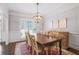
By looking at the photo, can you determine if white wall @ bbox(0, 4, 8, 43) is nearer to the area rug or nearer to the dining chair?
the area rug

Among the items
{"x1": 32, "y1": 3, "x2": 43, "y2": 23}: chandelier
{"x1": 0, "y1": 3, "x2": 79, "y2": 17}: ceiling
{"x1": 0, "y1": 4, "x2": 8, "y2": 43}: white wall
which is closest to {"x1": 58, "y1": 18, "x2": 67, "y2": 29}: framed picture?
{"x1": 0, "y1": 3, "x2": 79, "y2": 17}: ceiling

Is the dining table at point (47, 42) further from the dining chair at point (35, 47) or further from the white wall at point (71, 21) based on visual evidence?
the white wall at point (71, 21)

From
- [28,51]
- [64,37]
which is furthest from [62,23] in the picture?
[28,51]

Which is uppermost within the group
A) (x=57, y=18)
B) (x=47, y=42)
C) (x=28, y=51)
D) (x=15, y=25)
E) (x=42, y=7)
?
(x=42, y=7)

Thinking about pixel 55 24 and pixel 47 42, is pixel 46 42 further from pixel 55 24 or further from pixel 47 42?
pixel 55 24

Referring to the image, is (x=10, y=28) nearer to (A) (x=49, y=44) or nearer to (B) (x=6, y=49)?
(B) (x=6, y=49)

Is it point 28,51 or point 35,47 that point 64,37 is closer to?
point 35,47

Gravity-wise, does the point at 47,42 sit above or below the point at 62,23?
below

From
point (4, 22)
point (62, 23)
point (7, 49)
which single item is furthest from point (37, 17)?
point (7, 49)

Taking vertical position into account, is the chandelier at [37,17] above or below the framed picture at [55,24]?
above

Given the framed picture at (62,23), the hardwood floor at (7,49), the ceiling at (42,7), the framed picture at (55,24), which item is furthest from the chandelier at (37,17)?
the hardwood floor at (7,49)

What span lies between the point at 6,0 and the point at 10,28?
504mm
